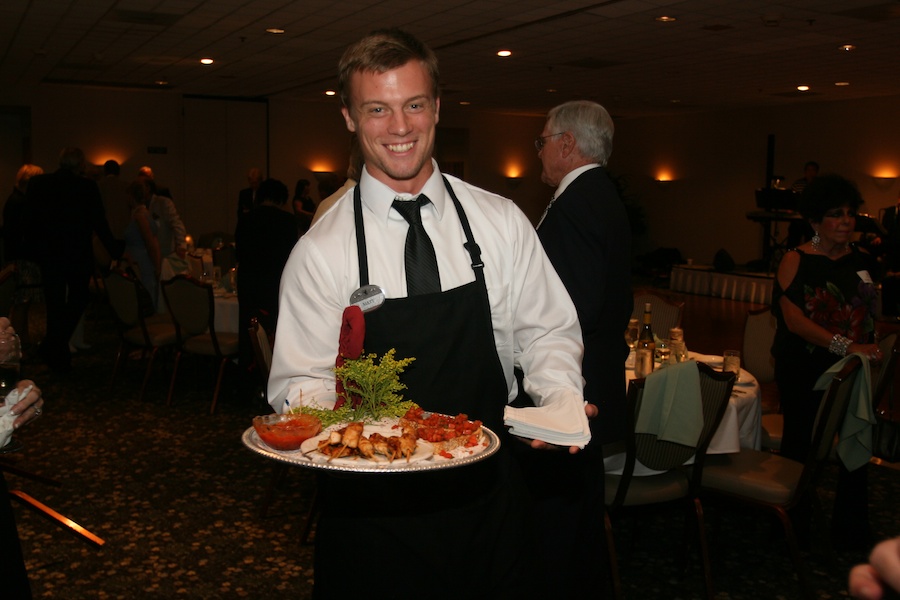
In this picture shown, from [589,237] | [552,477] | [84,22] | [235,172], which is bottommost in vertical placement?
[552,477]

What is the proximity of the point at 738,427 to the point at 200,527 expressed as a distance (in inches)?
95.5

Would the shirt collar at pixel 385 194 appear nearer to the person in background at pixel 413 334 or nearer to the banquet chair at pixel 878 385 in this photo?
the person in background at pixel 413 334

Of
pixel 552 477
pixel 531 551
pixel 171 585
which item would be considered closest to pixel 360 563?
pixel 531 551

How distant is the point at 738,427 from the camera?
357 cm

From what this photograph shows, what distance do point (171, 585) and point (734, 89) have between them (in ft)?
39.1

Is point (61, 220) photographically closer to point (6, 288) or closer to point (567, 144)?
point (6, 288)

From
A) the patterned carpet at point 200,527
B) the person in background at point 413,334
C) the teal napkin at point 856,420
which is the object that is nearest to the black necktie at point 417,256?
the person in background at point 413,334

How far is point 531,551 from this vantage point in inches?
74.0

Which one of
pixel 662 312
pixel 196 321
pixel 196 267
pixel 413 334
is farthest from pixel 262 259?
pixel 413 334

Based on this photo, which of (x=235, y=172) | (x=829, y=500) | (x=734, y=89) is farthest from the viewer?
(x=235, y=172)

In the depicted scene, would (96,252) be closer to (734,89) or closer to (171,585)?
(171,585)

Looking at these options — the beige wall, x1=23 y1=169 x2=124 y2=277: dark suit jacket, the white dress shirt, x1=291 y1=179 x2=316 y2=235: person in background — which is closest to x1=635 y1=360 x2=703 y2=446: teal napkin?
the white dress shirt

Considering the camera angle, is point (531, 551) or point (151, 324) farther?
point (151, 324)

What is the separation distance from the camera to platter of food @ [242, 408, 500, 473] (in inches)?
55.6
